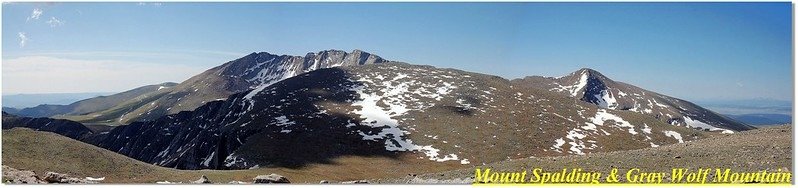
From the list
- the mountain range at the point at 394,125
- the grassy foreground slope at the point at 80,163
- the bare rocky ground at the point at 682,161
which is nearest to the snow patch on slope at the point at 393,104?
the mountain range at the point at 394,125

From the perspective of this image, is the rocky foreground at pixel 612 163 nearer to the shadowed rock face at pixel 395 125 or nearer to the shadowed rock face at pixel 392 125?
the shadowed rock face at pixel 395 125

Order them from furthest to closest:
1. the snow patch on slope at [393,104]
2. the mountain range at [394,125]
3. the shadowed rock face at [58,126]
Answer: the shadowed rock face at [58,126] → the snow patch on slope at [393,104] → the mountain range at [394,125]

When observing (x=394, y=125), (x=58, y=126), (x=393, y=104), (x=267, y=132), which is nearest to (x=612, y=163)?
(x=394, y=125)

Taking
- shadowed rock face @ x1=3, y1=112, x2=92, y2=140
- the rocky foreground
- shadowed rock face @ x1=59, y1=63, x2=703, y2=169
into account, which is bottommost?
shadowed rock face @ x1=3, y1=112, x2=92, y2=140

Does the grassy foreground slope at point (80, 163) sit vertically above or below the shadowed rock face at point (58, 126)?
above

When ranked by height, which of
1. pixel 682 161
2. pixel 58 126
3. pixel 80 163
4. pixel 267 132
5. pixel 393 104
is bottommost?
pixel 58 126

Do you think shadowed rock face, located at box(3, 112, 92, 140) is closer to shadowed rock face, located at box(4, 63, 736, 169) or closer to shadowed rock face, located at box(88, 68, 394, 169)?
shadowed rock face, located at box(88, 68, 394, 169)

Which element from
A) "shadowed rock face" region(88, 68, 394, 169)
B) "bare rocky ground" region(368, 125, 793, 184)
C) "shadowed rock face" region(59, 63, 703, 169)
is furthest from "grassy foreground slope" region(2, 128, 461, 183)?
"bare rocky ground" region(368, 125, 793, 184)

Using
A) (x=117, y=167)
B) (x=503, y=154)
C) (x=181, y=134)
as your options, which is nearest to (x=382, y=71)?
(x=181, y=134)

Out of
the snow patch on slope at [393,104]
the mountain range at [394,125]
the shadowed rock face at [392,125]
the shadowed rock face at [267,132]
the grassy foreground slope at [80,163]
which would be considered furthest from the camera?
the snow patch on slope at [393,104]

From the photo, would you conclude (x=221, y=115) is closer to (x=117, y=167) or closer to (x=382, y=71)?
(x=382, y=71)

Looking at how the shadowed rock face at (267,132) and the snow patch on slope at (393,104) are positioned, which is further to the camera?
the snow patch on slope at (393,104)

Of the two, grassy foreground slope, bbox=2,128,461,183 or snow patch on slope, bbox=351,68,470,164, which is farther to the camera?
snow patch on slope, bbox=351,68,470,164

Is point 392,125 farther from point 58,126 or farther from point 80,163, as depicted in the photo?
point 58,126
